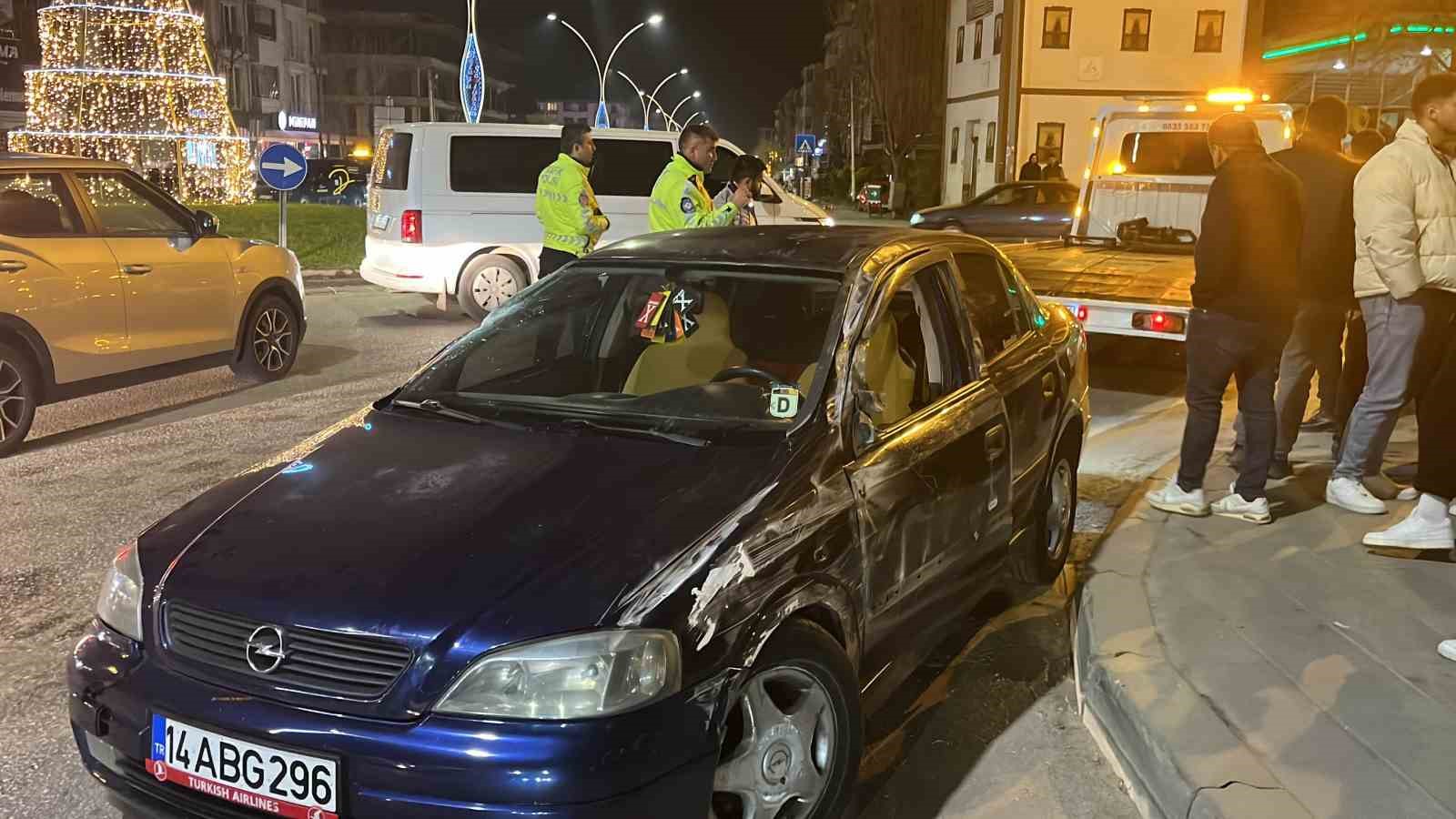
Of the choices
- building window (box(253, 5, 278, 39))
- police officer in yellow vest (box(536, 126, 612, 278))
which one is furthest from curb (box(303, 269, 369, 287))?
building window (box(253, 5, 278, 39))

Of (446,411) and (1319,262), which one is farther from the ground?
(1319,262)

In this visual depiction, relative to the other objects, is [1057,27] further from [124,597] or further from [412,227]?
[124,597]

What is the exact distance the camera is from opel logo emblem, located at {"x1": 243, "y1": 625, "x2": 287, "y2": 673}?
2.55 m

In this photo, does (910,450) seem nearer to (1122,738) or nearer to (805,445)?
(805,445)

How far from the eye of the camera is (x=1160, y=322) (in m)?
8.23

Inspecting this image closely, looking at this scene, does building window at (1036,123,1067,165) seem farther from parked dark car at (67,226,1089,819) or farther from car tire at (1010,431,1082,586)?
parked dark car at (67,226,1089,819)

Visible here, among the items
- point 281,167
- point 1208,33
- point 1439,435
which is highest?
point 1208,33

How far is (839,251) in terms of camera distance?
3.90m

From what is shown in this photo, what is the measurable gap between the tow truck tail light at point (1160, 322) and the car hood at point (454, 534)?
230 inches

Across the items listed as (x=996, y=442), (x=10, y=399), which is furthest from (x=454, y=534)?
(x=10, y=399)

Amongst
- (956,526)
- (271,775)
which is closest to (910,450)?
(956,526)

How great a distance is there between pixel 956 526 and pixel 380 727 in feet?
6.63

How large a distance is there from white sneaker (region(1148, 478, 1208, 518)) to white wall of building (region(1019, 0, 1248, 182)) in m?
31.7

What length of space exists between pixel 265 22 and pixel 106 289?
73.6 meters
